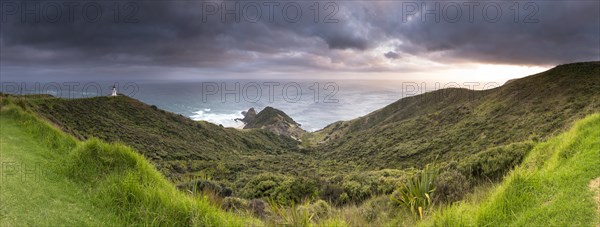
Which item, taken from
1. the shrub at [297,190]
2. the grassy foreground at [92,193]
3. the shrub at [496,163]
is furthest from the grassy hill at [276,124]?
the grassy foreground at [92,193]

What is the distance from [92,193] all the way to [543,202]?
27.2 ft

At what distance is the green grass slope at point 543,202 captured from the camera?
466 centimetres

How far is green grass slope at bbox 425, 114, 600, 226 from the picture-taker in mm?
4664

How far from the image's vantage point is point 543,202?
526 centimetres

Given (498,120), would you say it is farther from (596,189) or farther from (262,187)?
(596,189)

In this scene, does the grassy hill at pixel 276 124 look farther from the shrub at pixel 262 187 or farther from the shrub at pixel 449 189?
the shrub at pixel 449 189

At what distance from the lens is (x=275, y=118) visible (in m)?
150

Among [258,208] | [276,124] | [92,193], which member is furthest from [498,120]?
[276,124]

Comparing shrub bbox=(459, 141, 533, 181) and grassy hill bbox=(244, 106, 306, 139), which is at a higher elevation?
shrub bbox=(459, 141, 533, 181)

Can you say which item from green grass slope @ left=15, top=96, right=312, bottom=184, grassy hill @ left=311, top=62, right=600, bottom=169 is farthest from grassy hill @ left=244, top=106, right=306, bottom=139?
grassy hill @ left=311, top=62, right=600, bottom=169

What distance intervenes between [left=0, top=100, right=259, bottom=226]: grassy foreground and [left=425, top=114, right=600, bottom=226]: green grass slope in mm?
3609

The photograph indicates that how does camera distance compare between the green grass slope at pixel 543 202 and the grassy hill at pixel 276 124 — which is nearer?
the green grass slope at pixel 543 202

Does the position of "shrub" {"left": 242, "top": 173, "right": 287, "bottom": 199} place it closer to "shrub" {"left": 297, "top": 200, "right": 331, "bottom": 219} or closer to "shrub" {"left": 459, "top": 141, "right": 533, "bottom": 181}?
"shrub" {"left": 297, "top": 200, "right": 331, "bottom": 219}

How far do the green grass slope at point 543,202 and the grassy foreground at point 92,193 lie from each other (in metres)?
3.61
